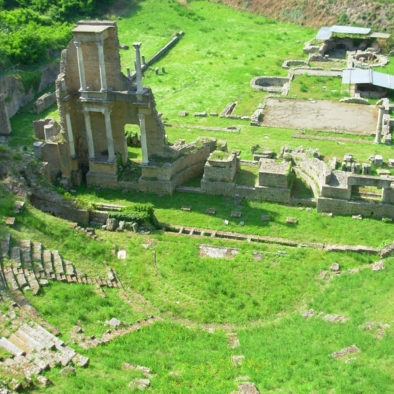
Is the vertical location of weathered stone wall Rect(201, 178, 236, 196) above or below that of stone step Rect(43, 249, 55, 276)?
below

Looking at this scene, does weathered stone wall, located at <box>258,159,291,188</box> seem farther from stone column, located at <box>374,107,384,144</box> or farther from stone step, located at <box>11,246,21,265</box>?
stone step, located at <box>11,246,21,265</box>

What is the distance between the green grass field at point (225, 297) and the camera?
15.4 metres

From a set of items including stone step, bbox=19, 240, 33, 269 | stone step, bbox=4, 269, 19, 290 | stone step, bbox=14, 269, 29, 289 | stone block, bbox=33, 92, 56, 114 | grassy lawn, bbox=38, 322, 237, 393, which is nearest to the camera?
grassy lawn, bbox=38, 322, 237, 393

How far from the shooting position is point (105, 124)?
94.0 ft

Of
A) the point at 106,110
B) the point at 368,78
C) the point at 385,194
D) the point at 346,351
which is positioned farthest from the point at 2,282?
the point at 368,78

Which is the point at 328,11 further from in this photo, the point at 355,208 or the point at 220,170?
the point at 355,208

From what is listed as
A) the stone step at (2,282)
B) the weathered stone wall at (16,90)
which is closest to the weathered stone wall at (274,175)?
the stone step at (2,282)

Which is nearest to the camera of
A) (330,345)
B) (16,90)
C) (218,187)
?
(330,345)

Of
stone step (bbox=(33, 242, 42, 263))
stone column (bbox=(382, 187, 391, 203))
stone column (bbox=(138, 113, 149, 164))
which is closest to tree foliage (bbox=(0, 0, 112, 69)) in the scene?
stone column (bbox=(138, 113, 149, 164))

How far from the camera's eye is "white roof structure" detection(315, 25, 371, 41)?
5254 centimetres

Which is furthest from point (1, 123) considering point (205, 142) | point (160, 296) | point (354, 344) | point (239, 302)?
point (354, 344)

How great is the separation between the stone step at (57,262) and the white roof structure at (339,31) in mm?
38494

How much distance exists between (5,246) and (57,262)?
6.32ft

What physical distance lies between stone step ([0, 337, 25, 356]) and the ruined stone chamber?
44.7 ft
